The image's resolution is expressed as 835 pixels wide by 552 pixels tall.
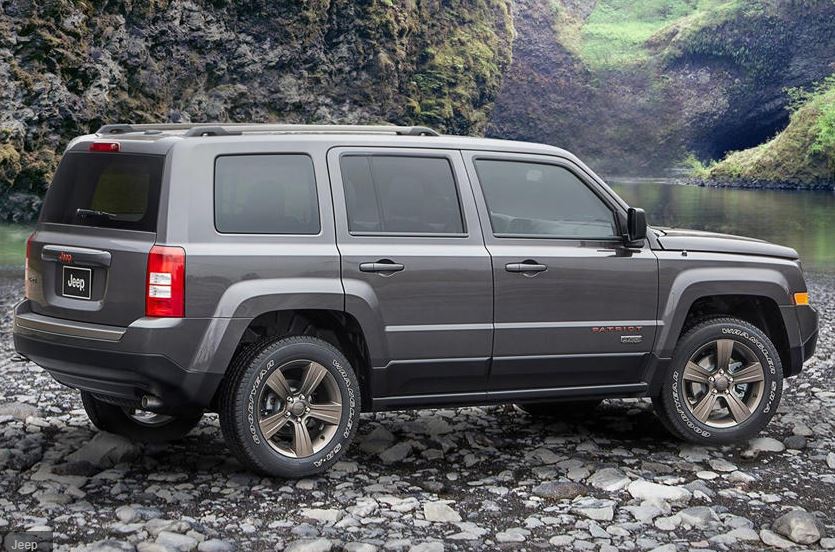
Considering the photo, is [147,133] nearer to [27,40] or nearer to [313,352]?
[313,352]

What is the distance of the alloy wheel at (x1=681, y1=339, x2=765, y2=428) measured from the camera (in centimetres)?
714

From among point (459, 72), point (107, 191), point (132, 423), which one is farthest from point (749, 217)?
point (107, 191)

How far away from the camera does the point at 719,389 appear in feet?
23.6

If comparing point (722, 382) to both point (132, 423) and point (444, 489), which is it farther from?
point (132, 423)

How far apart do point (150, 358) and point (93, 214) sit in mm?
956

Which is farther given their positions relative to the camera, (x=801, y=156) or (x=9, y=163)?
(x=801, y=156)

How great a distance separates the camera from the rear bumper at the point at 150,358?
564 cm

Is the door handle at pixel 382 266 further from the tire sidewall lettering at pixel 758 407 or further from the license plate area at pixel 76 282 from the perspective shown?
the tire sidewall lettering at pixel 758 407

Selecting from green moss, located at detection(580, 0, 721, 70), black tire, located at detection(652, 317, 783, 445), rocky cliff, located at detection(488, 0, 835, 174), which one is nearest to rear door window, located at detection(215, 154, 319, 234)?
black tire, located at detection(652, 317, 783, 445)

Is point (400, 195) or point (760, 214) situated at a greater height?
point (400, 195)

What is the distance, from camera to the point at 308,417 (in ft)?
20.2

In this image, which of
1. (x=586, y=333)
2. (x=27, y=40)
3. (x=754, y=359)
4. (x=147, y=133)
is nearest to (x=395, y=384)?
(x=586, y=333)

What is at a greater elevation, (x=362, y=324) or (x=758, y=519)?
(x=362, y=324)

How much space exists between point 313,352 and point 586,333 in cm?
169
